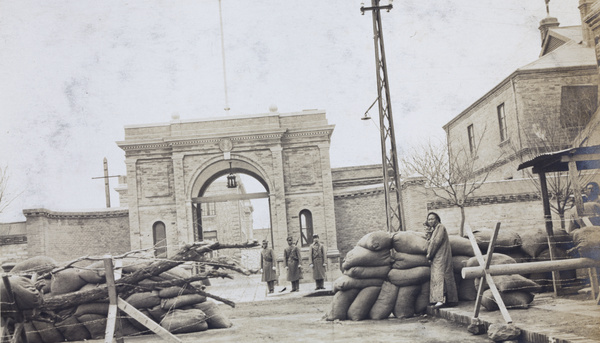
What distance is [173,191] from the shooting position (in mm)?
27953

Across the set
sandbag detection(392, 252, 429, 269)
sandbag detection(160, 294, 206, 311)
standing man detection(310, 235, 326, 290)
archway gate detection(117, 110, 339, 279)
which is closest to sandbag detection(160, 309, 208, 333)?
sandbag detection(160, 294, 206, 311)

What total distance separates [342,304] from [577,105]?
15.2 meters

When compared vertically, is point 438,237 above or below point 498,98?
below

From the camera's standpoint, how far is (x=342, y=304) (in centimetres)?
1030

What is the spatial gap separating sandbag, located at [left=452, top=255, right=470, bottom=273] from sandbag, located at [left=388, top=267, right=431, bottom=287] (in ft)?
1.46

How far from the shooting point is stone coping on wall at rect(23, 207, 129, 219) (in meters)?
26.8

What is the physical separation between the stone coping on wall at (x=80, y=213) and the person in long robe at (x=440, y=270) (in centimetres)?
2197

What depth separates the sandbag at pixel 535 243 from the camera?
10.3 m

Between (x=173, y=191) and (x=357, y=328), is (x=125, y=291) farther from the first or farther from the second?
(x=173, y=191)

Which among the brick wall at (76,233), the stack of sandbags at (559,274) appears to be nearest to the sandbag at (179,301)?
the stack of sandbags at (559,274)

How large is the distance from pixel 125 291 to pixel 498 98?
22.4 meters

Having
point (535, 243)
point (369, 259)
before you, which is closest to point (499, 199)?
point (535, 243)

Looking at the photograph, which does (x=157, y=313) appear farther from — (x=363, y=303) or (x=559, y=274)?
(x=559, y=274)

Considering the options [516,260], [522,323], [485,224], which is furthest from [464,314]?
[485,224]
